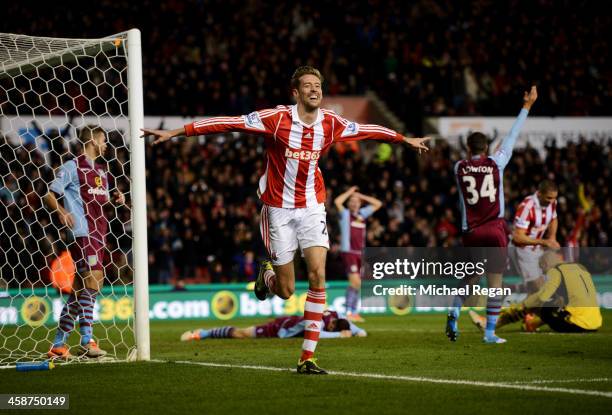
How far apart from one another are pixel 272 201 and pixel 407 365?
5.92 ft

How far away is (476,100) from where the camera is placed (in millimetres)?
26531

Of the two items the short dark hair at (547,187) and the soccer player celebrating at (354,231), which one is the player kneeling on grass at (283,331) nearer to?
the short dark hair at (547,187)

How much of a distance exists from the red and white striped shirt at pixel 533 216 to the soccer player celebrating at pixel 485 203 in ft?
6.14

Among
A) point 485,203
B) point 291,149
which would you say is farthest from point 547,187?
point 291,149

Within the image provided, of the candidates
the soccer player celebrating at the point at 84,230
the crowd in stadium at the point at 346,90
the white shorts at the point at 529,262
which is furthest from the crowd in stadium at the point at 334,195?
the soccer player celebrating at the point at 84,230

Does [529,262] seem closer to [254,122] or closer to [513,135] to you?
[513,135]

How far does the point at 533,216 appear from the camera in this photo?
510 inches

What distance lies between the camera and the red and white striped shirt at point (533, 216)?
42.1 feet

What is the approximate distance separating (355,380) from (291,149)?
6.36 feet

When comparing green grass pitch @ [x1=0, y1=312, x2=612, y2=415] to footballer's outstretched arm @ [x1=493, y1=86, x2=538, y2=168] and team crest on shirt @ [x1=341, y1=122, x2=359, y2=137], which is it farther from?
footballer's outstretched arm @ [x1=493, y1=86, x2=538, y2=168]

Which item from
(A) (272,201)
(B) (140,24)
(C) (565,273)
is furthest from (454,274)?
(A) (272,201)

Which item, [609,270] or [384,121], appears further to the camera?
[384,121]

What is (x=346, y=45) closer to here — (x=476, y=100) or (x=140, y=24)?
(x=476, y=100)

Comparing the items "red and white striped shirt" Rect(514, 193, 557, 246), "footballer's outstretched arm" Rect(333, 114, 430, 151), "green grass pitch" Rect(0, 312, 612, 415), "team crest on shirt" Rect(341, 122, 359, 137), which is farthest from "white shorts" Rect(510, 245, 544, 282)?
"team crest on shirt" Rect(341, 122, 359, 137)
